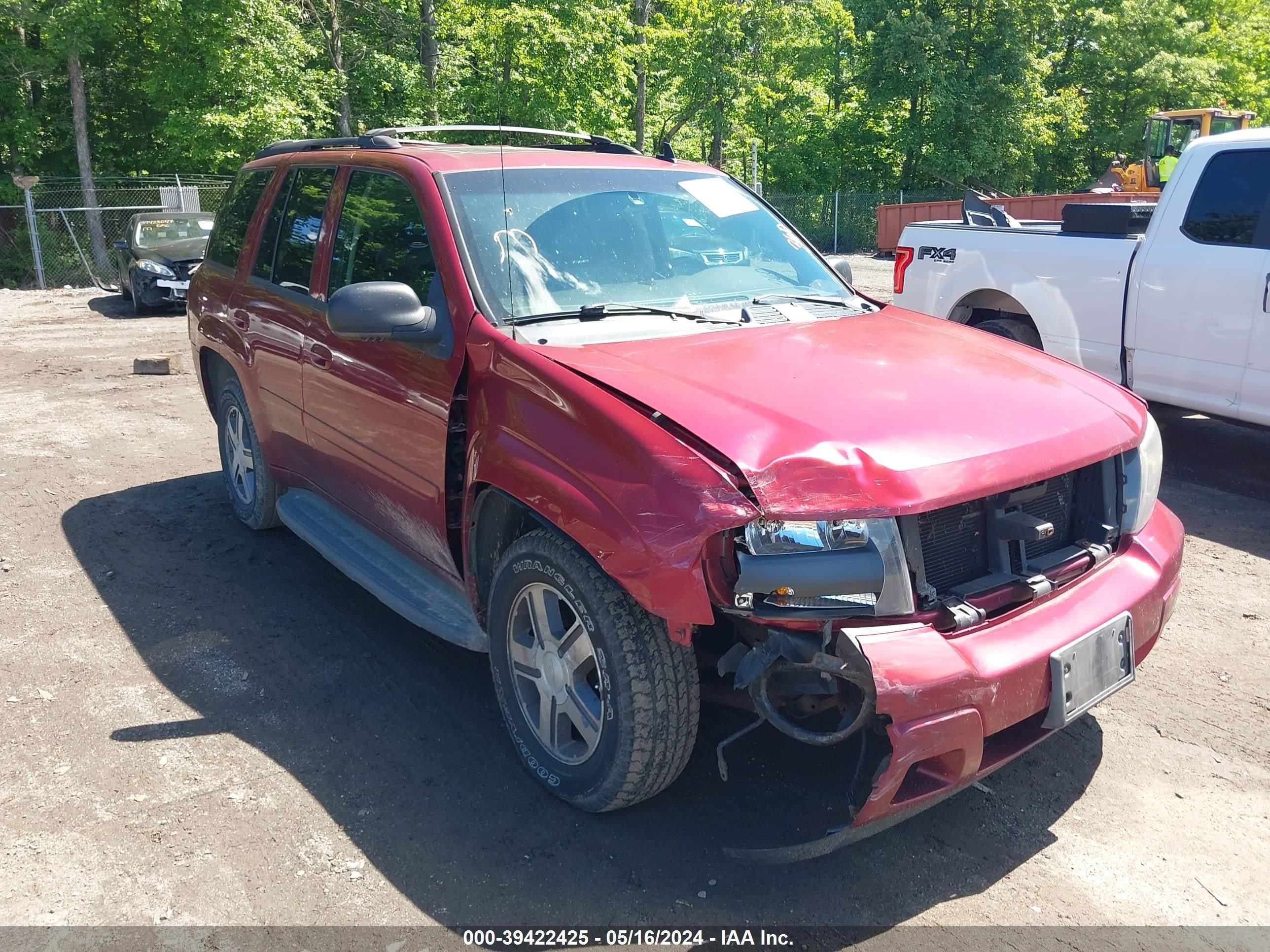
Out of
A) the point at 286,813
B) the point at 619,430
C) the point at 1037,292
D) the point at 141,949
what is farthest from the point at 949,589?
the point at 1037,292

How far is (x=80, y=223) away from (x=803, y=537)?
2630 cm

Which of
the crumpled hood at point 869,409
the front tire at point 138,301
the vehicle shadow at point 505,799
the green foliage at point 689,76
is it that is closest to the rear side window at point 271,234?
the vehicle shadow at point 505,799

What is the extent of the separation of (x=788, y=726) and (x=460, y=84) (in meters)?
27.0

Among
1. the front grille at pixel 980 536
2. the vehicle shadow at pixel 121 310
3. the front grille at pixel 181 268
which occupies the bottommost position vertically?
the vehicle shadow at pixel 121 310

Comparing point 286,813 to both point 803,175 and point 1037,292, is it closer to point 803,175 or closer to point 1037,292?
point 1037,292

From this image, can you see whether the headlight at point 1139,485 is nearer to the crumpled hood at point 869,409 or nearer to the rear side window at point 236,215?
the crumpled hood at point 869,409

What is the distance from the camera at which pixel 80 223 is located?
79.9 ft

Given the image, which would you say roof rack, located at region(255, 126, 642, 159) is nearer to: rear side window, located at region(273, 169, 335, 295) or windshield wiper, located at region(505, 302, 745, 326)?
rear side window, located at region(273, 169, 335, 295)

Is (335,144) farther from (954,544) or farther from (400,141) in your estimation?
(954,544)

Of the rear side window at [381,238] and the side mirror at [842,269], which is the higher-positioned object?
Result: the rear side window at [381,238]

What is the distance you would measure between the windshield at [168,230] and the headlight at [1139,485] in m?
16.9

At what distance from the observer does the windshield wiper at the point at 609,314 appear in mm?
3500

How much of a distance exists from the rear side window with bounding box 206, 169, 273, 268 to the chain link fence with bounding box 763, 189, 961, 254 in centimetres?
2984

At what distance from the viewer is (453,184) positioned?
3842mm
